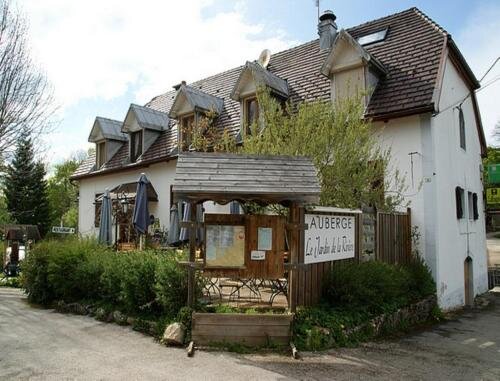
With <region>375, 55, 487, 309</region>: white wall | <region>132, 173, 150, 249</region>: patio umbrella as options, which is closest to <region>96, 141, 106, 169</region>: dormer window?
<region>132, 173, 150, 249</region>: patio umbrella

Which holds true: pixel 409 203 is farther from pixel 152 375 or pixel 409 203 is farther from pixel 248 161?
pixel 152 375

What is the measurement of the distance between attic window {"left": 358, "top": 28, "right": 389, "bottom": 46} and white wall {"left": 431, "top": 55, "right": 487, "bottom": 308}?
2.57 meters

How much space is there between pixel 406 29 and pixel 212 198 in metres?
11.1

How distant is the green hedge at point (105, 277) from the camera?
727 centimetres

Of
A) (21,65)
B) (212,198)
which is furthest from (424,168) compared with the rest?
(21,65)

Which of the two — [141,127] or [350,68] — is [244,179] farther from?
[141,127]

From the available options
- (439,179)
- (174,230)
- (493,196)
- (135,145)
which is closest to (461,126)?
(439,179)

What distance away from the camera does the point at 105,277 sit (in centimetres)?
888

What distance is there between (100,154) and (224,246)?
17.3 m

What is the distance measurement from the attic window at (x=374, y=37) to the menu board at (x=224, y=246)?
431 inches

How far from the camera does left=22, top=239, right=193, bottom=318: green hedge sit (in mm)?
7273

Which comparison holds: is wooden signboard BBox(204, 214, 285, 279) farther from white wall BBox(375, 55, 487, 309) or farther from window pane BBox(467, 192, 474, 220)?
window pane BBox(467, 192, 474, 220)

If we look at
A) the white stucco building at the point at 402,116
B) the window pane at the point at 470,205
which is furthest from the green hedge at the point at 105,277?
the window pane at the point at 470,205

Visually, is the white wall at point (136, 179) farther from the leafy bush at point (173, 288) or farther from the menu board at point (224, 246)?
the menu board at point (224, 246)
